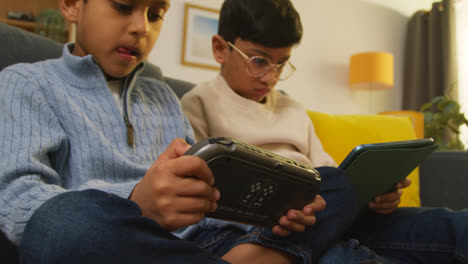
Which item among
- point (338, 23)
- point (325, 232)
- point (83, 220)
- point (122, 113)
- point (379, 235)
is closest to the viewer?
point (83, 220)

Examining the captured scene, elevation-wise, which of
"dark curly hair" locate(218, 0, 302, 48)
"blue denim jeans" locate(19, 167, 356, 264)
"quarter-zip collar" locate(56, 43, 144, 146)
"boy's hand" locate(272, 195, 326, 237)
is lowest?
"boy's hand" locate(272, 195, 326, 237)

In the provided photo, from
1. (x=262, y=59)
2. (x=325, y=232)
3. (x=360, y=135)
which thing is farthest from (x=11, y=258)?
(x=360, y=135)

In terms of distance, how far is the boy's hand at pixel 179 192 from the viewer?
1.35 ft

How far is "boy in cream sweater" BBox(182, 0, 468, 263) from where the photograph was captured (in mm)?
833

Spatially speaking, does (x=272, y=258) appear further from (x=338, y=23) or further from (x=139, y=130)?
(x=338, y=23)

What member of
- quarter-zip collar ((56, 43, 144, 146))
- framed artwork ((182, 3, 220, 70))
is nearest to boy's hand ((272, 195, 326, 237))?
quarter-zip collar ((56, 43, 144, 146))

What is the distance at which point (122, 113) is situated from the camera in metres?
0.72

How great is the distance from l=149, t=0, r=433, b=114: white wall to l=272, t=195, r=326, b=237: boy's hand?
2.16m

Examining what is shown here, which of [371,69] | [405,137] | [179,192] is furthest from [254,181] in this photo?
[371,69]

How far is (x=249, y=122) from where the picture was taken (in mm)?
992

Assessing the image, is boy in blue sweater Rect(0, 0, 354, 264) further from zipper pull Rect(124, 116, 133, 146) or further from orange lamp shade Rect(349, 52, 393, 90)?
orange lamp shade Rect(349, 52, 393, 90)

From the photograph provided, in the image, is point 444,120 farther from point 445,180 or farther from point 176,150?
point 176,150

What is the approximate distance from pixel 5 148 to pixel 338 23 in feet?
9.94

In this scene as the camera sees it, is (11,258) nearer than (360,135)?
Yes
